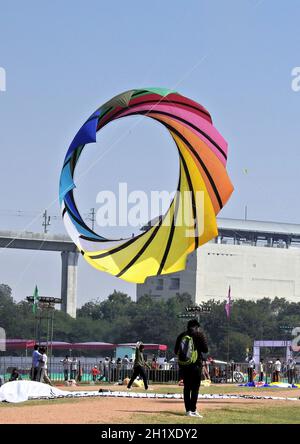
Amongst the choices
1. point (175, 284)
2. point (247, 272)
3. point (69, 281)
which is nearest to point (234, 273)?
point (247, 272)

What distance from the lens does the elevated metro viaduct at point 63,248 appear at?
117 m

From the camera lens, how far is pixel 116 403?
19219mm

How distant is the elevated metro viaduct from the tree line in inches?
138

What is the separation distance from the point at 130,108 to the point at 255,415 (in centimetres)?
1083

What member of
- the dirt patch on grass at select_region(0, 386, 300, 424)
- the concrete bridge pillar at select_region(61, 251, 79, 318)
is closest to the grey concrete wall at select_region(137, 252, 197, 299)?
the concrete bridge pillar at select_region(61, 251, 79, 318)

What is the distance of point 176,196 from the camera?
89.0 feet

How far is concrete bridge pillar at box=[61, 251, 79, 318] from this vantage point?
120312 millimetres

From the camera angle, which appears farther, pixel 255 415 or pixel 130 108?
pixel 130 108

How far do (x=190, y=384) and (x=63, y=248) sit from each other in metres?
104

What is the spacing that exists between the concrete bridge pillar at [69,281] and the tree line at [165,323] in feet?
9.97

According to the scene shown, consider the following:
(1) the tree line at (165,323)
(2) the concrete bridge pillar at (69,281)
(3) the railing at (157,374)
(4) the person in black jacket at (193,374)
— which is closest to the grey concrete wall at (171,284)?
(1) the tree line at (165,323)

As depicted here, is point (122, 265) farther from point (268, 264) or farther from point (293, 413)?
point (268, 264)

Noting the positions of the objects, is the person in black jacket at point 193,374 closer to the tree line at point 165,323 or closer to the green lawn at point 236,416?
the green lawn at point 236,416
